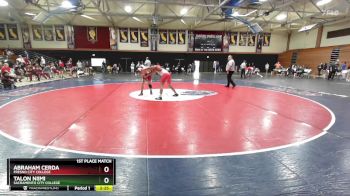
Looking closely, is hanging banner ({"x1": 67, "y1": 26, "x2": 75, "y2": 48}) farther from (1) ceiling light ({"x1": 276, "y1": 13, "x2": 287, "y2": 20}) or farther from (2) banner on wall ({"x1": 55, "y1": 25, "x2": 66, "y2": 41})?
(1) ceiling light ({"x1": 276, "y1": 13, "x2": 287, "y2": 20})

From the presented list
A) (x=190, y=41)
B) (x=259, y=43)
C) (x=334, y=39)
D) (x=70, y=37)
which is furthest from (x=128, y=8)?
(x=334, y=39)

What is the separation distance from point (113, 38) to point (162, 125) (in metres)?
A: 23.4

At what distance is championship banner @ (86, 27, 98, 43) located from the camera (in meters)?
25.2

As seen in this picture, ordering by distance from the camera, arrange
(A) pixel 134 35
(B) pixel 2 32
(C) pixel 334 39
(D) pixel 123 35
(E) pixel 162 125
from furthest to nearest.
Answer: (A) pixel 134 35, (D) pixel 123 35, (B) pixel 2 32, (C) pixel 334 39, (E) pixel 162 125

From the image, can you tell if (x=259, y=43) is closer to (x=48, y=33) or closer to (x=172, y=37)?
(x=172, y=37)

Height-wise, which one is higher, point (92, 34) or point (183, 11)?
point (183, 11)

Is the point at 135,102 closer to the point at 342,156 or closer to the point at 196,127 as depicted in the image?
the point at 196,127

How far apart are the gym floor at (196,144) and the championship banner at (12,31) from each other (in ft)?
76.7

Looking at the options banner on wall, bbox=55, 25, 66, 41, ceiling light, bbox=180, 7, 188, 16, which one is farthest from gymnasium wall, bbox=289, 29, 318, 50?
banner on wall, bbox=55, 25, 66, 41

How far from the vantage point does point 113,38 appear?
83.9 feet

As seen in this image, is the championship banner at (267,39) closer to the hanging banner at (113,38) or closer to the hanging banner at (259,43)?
Result: the hanging banner at (259,43)

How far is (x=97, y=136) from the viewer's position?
3.98 m

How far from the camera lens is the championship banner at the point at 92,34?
2518cm

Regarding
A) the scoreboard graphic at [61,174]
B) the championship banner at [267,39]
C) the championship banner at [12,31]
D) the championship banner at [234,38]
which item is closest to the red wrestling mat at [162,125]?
the scoreboard graphic at [61,174]
